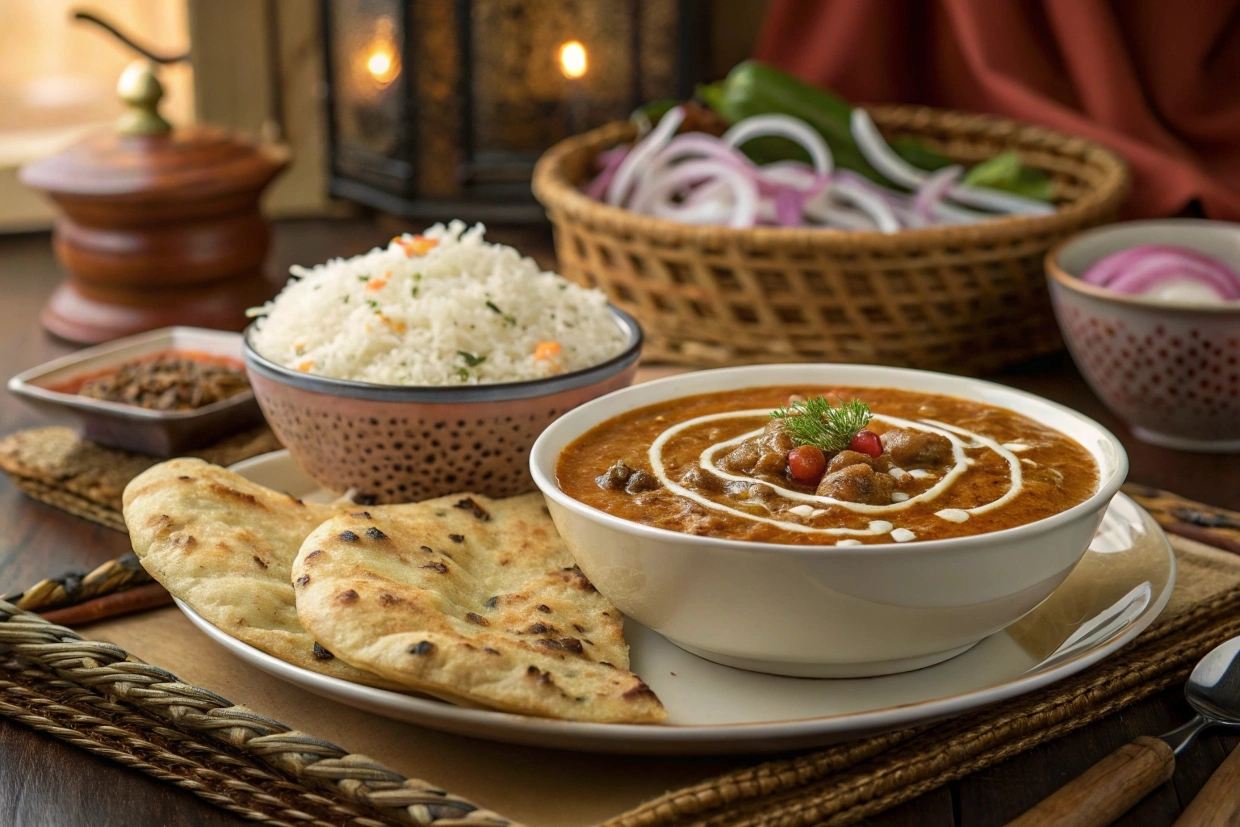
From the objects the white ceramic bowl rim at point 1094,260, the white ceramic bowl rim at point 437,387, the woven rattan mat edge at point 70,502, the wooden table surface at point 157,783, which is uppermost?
the white ceramic bowl rim at point 1094,260

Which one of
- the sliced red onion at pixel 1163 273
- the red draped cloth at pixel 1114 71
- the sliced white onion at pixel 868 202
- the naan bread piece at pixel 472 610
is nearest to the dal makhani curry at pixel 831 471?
the naan bread piece at pixel 472 610

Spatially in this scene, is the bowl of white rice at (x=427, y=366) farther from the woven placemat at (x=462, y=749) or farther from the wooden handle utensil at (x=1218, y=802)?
the wooden handle utensil at (x=1218, y=802)

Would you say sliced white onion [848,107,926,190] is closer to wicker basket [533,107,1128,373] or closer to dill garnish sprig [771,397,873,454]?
wicker basket [533,107,1128,373]

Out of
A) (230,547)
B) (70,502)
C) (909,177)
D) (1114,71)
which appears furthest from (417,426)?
(1114,71)

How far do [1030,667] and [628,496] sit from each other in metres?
0.59

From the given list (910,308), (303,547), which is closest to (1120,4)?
(910,308)

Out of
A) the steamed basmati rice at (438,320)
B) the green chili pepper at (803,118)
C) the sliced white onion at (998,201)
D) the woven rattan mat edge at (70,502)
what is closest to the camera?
the steamed basmati rice at (438,320)

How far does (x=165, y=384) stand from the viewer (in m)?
2.76

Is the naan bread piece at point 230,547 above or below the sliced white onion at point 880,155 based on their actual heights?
below

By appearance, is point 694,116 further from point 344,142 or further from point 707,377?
point 707,377

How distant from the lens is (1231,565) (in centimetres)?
210

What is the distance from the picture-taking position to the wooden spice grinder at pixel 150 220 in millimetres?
3656

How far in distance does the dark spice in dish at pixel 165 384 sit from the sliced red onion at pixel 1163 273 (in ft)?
6.51

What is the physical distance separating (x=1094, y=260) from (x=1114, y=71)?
112 cm
